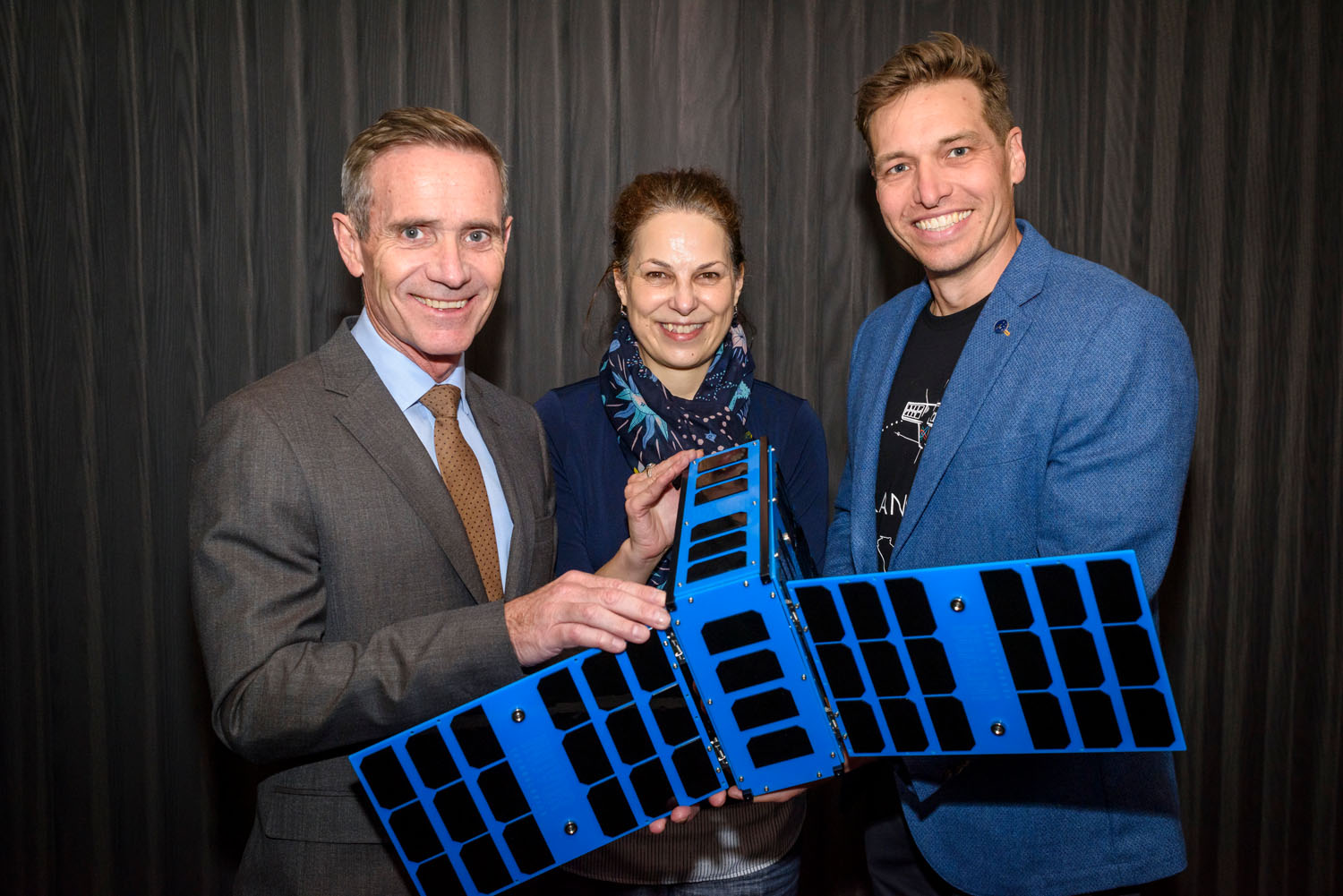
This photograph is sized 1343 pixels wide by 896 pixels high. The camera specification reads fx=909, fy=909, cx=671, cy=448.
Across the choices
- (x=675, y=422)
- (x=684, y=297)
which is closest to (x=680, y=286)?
(x=684, y=297)

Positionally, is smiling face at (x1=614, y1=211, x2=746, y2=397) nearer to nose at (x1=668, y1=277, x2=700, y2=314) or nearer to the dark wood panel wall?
nose at (x1=668, y1=277, x2=700, y2=314)

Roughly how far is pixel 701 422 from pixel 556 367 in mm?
699

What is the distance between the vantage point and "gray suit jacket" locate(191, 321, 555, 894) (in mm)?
1278

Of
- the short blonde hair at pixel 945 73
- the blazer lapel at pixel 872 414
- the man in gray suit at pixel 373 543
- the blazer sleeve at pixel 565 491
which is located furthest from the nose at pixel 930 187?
the blazer sleeve at pixel 565 491

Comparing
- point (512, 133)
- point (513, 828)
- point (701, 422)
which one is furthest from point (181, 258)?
point (513, 828)

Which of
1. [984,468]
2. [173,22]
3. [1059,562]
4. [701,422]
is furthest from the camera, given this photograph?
[173,22]

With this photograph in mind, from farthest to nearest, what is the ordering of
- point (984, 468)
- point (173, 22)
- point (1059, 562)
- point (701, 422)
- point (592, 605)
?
point (173, 22) < point (701, 422) < point (984, 468) < point (592, 605) < point (1059, 562)

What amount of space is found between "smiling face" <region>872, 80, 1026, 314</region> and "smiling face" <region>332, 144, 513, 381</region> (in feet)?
2.61

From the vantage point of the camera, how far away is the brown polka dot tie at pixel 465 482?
1.56m

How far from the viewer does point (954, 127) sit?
5.69 feet

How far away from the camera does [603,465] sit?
2.07 metres

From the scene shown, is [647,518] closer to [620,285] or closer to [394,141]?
[620,285]

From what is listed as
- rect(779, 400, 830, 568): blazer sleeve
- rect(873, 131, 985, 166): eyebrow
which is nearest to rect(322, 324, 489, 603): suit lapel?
rect(779, 400, 830, 568): blazer sleeve

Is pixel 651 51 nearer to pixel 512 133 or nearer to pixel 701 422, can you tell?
pixel 512 133
